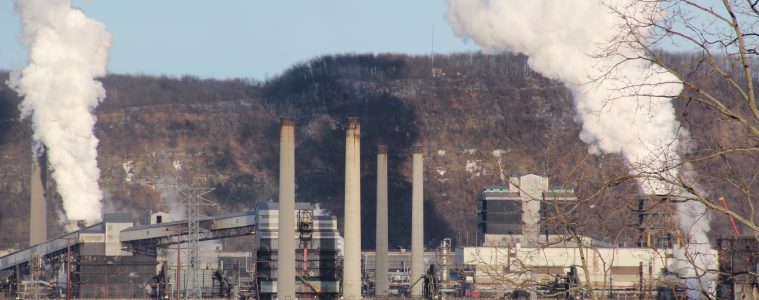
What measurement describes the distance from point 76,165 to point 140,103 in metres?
77.8

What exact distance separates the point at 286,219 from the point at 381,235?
17.6m

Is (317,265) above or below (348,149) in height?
below

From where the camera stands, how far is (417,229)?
103938mm

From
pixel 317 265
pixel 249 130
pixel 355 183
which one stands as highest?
pixel 249 130

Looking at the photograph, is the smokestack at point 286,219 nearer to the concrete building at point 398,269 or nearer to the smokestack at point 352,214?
the smokestack at point 352,214

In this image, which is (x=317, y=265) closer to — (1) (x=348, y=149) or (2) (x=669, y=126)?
(1) (x=348, y=149)

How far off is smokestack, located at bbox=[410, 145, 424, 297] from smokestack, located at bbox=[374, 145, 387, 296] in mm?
2670

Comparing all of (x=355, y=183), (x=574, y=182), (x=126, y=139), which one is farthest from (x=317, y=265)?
(x=126, y=139)

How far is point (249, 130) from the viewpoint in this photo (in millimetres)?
191625

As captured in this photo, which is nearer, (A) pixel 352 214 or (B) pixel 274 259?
(B) pixel 274 259

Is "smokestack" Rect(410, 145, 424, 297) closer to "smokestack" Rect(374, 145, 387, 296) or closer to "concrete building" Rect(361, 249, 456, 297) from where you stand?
"concrete building" Rect(361, 249, 456, 297)

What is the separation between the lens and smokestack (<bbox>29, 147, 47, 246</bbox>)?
121238 millimetres

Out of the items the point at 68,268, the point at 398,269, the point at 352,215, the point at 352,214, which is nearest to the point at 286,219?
the point at 352,215

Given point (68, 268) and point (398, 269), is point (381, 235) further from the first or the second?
point (398, 269)
